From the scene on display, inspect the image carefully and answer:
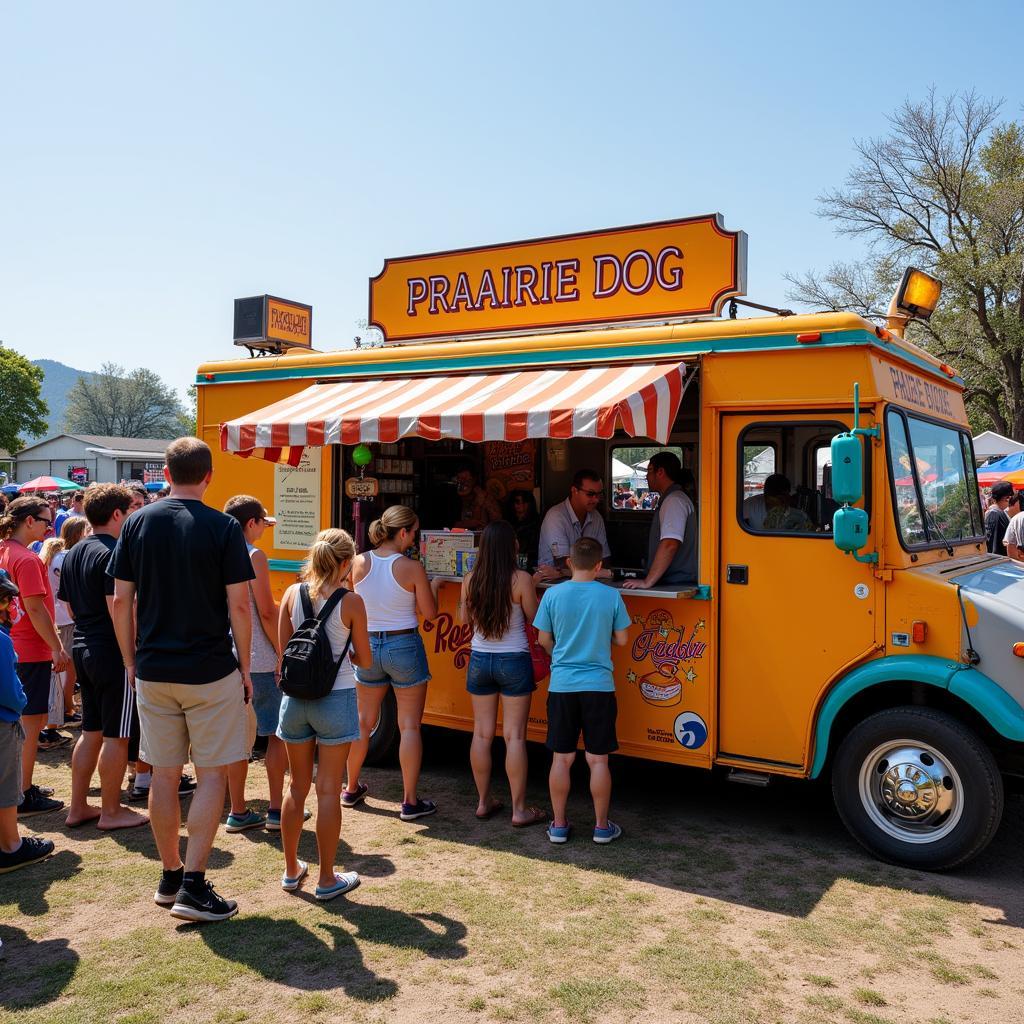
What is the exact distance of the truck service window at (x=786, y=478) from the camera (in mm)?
4957

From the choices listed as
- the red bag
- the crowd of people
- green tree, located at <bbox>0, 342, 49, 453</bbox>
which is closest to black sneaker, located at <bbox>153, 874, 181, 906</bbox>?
the crowd of people

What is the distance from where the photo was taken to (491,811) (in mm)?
5457

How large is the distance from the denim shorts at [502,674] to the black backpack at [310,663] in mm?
1314

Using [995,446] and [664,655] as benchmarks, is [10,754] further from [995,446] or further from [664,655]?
[995,446]

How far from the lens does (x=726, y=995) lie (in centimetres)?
348

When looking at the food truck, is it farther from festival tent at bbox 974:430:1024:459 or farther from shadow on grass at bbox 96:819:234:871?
festival tent at bbox 974:430:1024:459

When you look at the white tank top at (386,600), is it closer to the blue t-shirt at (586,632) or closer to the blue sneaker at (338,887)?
the blue t-shirt at (586,632)

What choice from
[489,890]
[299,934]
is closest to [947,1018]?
[489,890]

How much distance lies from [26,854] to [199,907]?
127 centimetres

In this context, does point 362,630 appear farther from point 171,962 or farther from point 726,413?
point 726,413

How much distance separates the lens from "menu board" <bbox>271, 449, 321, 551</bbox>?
22.0 ft

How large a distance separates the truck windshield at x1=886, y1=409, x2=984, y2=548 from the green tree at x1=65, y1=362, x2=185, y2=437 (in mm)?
96502

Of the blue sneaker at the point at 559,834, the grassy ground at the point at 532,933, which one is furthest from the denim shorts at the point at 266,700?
the blue sneaker at the point at 559,834

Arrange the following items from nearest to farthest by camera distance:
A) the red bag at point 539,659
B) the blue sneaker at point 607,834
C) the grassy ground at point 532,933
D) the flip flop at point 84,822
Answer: the grassy ground at point 532,933 → the blue sneaker at point 607,834 → the flip flop at point 84,822 → the red bag at point 539,659
